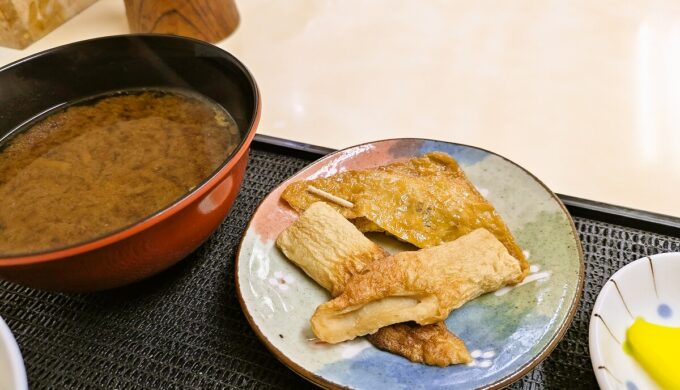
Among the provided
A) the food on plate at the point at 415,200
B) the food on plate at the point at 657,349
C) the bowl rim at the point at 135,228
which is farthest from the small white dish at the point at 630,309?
the bowl rim at the point at 135,228

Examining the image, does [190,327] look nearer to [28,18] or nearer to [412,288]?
[412,288]

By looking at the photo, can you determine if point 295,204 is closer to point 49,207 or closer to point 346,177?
point 346,177

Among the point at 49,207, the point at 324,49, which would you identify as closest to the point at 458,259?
the point at 49,207

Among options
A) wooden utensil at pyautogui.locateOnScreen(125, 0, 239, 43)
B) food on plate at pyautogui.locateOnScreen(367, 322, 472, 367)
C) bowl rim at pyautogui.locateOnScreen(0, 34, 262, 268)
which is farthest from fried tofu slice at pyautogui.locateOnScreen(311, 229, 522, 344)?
wooden utensil at pyautogui.locateOnScreen(125, 0, 239, 43)

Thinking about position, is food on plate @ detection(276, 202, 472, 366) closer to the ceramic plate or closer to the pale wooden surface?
the ceramic plate

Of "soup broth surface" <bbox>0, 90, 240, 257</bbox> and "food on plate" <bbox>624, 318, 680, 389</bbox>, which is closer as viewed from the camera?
"food on plate" <bbox>624, 318, 680, 389</bbox>

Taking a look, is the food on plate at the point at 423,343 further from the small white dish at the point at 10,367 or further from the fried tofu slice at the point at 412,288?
the small white dish at the point at 10,367
